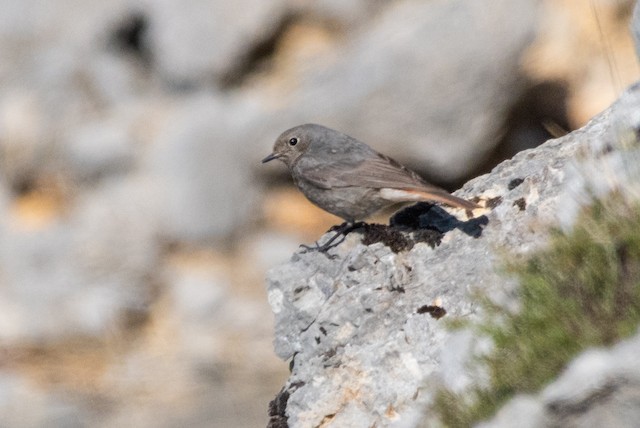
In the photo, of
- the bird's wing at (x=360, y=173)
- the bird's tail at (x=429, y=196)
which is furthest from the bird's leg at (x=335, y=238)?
the bird's wing at (x=360, y=173)

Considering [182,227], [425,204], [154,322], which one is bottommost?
[425,204]

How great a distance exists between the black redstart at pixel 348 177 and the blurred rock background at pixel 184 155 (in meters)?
6.04

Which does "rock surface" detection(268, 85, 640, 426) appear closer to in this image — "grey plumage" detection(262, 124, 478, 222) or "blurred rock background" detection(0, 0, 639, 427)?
"grey plumage" detection(262, 124, 478, 222)

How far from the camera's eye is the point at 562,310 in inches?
205

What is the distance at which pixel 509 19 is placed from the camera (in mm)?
15242

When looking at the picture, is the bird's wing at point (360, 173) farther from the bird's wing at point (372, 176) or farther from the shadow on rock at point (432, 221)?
the shadow on rock at point (432, 221)

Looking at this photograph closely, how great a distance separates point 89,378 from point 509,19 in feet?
26.7

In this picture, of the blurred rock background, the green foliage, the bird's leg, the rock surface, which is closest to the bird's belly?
the bird's leg

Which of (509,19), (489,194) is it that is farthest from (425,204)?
(509,19)

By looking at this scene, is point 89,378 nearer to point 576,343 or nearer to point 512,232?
point 512,232

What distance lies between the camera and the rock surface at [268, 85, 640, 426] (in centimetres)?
620

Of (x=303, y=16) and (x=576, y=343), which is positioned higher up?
(x=303, y=16)

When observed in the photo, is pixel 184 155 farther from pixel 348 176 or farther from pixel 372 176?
pixel 372 176

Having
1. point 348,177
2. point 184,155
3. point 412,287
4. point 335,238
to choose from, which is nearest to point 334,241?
point 335,238
